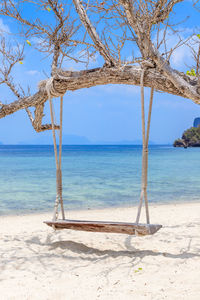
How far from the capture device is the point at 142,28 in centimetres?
248

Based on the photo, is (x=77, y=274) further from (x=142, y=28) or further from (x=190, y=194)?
(x=190, y=194)

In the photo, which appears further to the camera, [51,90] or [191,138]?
[191,138]

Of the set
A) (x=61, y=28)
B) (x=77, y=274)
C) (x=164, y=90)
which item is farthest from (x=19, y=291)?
(x=61, y=28)

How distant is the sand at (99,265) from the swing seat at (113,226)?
302 millimetres

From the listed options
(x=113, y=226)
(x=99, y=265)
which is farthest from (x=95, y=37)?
(x=99, y=265)

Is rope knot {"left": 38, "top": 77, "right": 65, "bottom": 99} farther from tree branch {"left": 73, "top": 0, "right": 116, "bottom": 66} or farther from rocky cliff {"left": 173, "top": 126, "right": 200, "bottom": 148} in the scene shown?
rocky cliff {"left": 173, "top": 126, "right": 200, "bottom": 148}

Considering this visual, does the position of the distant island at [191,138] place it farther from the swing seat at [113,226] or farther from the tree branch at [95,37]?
the swing seat at [113,226]

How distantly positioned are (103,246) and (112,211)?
321cm

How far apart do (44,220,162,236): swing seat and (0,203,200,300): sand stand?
0.30 metres

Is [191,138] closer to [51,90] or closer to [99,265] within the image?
[51,90]

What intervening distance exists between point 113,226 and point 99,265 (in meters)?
0.40

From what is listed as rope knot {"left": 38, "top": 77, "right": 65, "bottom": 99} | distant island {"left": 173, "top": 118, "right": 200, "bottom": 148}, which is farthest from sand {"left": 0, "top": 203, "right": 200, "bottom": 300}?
distant island {"left": 173, "top": 118, "right": 200, "bottom": 148}

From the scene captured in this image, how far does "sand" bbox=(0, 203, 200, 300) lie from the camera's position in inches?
81.8

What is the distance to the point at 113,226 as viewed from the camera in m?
2.54
